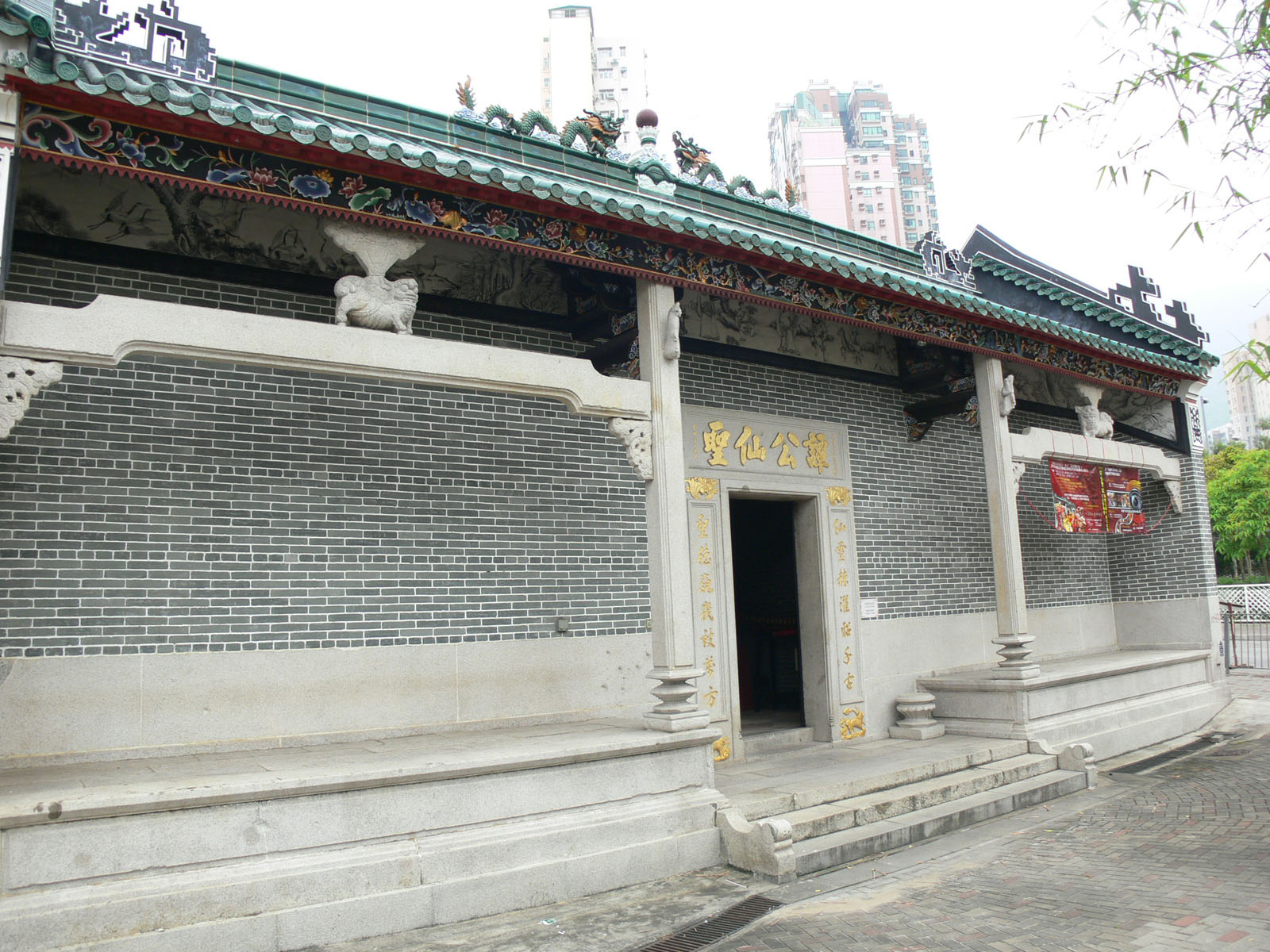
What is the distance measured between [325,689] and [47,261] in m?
2.91

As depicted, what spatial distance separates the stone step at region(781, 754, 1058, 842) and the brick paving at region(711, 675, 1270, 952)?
1.78 ft

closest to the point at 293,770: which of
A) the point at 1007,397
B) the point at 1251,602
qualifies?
the point at 1007,397

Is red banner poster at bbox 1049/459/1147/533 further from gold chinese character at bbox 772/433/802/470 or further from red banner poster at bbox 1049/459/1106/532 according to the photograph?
gold chinese character at bbox 772/433/802/470

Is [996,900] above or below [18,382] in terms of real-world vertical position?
below

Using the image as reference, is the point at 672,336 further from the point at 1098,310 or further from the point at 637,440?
the point at 1098,310

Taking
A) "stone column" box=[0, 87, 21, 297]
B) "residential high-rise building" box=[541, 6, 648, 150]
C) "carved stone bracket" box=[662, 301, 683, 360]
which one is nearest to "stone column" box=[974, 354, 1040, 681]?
"carved stone bracket" box=[662, 301, 683, 360]

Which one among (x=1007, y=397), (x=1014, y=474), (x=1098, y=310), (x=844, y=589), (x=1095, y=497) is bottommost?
(x=844, y=589)

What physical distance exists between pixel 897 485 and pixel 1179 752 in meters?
3.72

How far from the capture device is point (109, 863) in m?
3.84

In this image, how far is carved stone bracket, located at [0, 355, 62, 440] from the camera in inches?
156

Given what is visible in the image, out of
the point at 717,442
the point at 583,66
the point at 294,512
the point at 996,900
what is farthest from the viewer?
the point at 583,66

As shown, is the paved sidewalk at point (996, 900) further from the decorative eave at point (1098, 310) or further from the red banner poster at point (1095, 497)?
the decorative eave at point (1098, 310)

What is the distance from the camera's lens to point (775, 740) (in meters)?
7.72

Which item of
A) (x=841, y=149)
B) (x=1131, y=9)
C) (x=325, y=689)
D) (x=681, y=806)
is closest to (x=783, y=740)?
(x=681, y=806)
